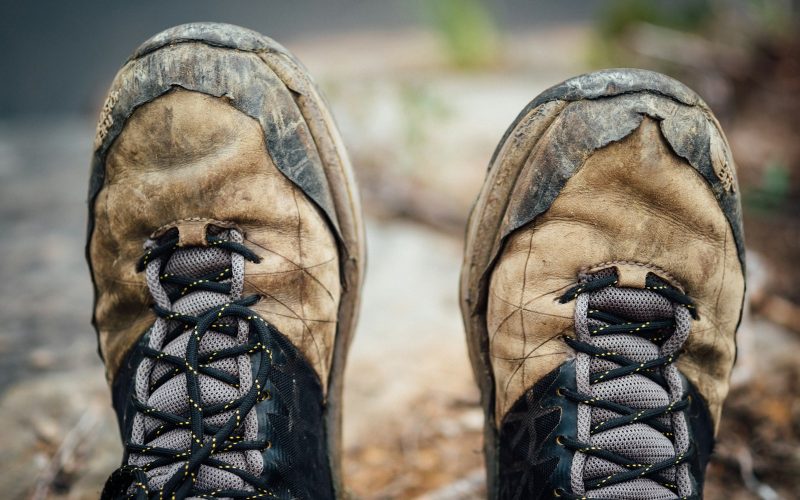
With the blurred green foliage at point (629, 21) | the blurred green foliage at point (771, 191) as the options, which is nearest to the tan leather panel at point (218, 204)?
the blurred green foliage at point (771, 191)

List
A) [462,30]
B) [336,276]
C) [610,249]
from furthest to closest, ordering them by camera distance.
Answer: [462,30] < [336,276] < [610,249]

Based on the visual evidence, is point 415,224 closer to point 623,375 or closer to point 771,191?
point 771,191

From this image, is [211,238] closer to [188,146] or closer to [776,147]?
[188,146]

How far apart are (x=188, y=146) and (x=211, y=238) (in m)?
0.20

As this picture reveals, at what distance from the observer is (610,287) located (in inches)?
53.6

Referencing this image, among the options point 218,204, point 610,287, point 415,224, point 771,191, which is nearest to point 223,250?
point 218,204

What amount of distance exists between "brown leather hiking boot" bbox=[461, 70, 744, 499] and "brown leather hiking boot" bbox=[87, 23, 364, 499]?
0.37 meters

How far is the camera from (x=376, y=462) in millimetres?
1726

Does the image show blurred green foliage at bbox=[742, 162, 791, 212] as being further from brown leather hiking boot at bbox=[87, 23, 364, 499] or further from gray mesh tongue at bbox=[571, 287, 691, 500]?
brown leather hiking boot at bbox=[87, 23, 364, 499]

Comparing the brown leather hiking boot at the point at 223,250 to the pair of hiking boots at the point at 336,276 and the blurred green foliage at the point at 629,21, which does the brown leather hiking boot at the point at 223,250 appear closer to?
the pair of hiking boots at the point at 336,276

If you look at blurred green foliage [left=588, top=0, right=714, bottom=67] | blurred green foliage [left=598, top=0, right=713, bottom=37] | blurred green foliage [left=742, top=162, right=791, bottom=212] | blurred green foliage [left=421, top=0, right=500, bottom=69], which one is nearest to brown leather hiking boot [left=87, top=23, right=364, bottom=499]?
blurred green foliage [left=742, top=162, right=791, bottom=212]

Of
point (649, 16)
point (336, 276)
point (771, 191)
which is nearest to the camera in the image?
point (336, 276)

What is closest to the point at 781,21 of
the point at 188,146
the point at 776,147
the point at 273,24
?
the point at 776,147

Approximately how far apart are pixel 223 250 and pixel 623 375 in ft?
2.71
